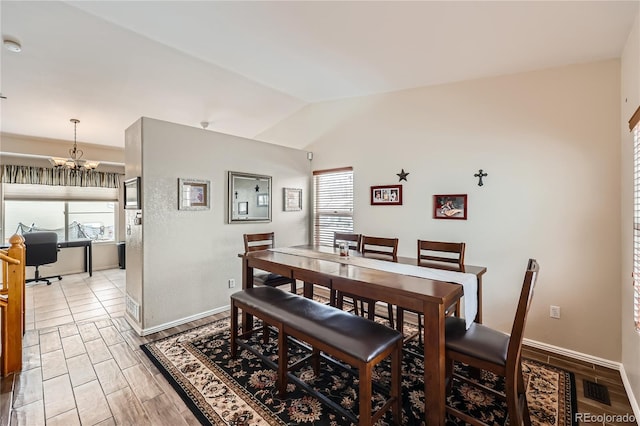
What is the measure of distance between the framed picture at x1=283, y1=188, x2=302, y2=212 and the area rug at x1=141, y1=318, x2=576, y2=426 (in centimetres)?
232

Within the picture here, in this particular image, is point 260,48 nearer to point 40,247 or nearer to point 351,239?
point 351,239

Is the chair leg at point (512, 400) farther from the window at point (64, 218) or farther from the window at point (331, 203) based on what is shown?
the window at point (64, 218)

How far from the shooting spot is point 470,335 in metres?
1.75

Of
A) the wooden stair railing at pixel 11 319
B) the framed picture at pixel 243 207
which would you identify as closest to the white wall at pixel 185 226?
the framed picture at pixel 243 207

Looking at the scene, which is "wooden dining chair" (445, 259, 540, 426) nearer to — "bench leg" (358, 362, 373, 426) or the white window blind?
"bench leg" (358, 362, 373, 426)

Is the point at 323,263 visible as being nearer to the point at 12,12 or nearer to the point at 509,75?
the point at 509,75

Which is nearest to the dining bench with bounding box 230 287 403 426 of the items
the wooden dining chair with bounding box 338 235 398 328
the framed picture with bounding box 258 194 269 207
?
the wooden dining chair with bounding box 338 235 398 328

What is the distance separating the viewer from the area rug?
1.84 meters

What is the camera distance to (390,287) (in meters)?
1.82

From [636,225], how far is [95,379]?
424 cm

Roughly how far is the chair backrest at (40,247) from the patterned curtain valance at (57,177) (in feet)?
3.85

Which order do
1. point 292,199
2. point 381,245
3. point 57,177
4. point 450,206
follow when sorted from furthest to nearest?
point 57,177
point 292,199
point 450,206
point 381,245

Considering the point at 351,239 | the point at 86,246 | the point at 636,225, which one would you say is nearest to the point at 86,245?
the point at 86,246

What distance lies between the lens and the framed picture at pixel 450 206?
10.6 ft
